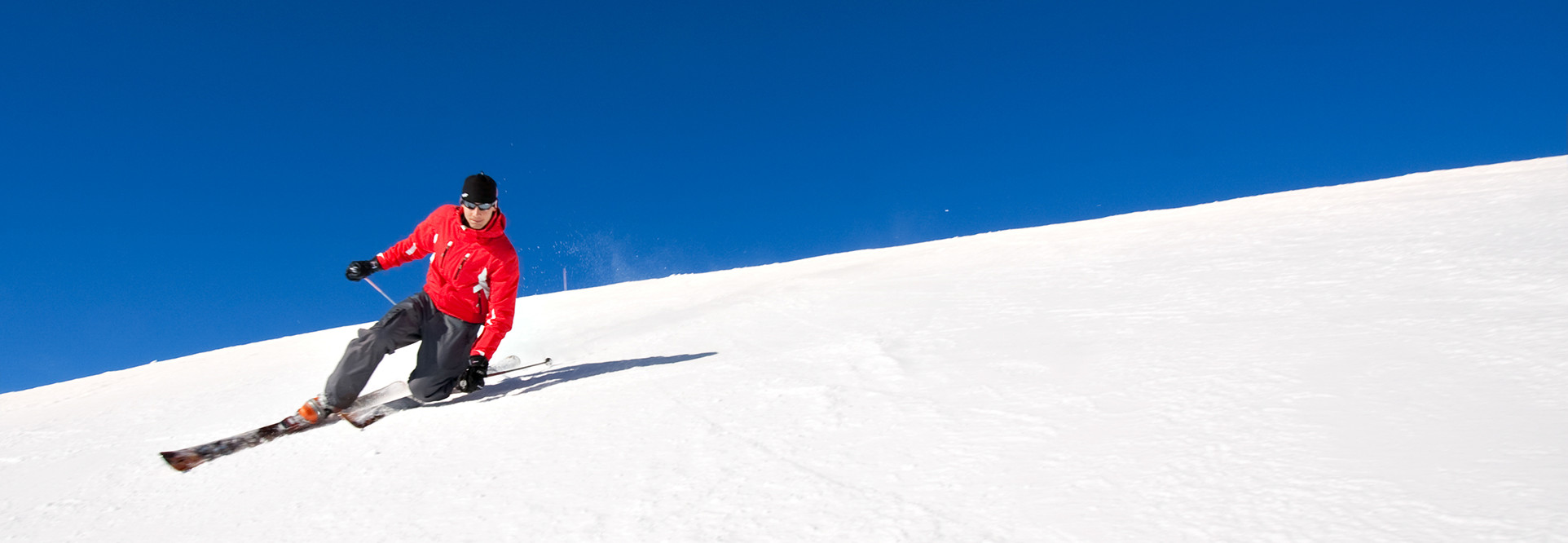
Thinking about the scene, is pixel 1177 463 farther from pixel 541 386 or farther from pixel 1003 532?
pixel 541 386

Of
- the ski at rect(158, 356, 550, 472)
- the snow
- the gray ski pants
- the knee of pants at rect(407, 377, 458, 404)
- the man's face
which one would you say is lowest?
the snow

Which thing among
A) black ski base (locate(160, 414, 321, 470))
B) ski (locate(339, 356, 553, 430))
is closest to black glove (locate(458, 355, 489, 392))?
ski (locate(339, 356, 553, 430))

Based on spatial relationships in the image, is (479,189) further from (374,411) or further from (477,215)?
(374,411)

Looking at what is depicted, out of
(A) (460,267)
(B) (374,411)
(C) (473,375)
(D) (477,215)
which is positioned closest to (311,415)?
(B) (374,411)

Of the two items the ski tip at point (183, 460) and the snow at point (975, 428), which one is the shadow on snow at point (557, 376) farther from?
the ski tip at point (183, 460)

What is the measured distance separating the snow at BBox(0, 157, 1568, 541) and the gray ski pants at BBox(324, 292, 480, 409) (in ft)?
0.62

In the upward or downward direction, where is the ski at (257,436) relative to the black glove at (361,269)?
downward

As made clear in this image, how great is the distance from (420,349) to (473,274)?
47 cm

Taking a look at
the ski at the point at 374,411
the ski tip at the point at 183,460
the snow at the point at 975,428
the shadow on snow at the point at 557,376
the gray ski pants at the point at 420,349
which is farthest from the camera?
the shadow on snow at the point at 557,376

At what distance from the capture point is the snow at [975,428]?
1.93 metres

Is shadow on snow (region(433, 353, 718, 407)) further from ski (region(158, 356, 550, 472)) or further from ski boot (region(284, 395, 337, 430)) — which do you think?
ski boot (region(284, 395, 337, 430))

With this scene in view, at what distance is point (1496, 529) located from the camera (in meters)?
1.60

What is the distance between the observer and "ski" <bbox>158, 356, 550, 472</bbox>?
3156 millimetres

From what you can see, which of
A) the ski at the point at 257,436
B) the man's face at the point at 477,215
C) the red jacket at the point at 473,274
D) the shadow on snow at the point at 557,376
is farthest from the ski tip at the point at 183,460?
the man's face at the point at 477,215
